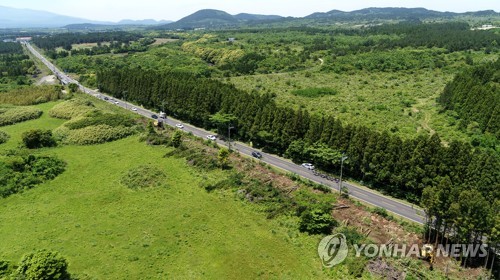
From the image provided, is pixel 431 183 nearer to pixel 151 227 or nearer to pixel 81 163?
pixel 151 227

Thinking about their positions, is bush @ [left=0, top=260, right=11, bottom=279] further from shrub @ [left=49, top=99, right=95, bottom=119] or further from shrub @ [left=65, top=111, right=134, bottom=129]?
shrub @ [left=49, top=99, right=95, bottom=119]

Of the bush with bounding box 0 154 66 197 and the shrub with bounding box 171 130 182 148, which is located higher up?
the shrub with bounding box 171 130 182 148

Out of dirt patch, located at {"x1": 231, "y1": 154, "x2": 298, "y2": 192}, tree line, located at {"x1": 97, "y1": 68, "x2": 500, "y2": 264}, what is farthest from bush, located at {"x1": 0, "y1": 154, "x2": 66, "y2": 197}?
tree line, located at {"x1": 97, "y1": 68, "x2": 500, "y2": 264}

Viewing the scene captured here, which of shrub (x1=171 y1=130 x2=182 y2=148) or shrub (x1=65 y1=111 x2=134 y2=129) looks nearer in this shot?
shrub (x1=171 y1=130 x2=182 y2=148)

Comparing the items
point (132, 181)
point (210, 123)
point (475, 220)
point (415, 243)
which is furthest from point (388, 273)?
point (210, 123)

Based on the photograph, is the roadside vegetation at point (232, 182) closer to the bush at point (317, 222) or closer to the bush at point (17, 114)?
the bush at point (317, 222)
